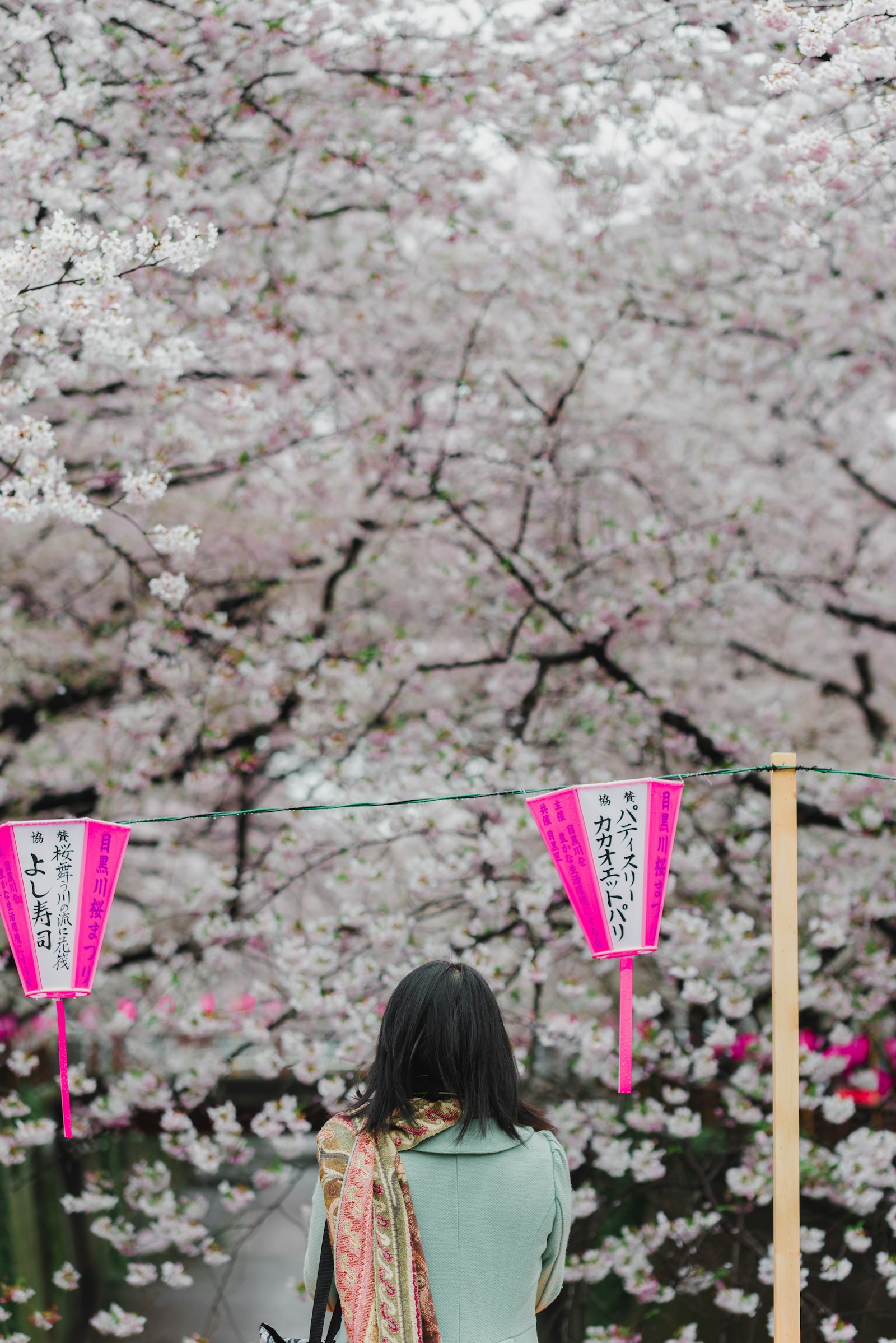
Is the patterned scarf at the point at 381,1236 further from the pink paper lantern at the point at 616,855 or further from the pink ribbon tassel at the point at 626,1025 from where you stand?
the pink paper lantern at the point at 616,855

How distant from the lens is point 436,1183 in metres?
1.86

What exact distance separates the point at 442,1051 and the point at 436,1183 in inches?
9.6

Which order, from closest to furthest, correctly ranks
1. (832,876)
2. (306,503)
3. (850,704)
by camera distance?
(832,876), (306,503), (850,704)

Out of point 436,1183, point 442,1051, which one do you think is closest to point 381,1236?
Answer: point 436,1183

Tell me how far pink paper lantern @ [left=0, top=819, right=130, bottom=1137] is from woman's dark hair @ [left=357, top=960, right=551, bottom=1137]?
1319 mm

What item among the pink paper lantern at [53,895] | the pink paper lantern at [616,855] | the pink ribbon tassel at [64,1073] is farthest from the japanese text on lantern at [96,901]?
the pink paper lantern at [616,855]

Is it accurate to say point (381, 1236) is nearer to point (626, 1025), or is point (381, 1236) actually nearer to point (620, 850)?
point (626, 1025)

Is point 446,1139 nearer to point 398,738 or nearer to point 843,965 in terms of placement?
point 398,738

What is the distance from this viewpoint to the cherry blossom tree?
4336mm

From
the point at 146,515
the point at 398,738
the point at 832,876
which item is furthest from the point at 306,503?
the point at 832,876

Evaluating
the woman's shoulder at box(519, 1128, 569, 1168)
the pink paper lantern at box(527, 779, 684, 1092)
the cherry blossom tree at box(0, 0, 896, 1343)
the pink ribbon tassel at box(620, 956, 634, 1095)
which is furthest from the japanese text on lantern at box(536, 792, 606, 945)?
the cherry blossom tree at box(0, 0, 896, 1343)

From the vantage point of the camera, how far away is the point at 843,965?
16.9 ft

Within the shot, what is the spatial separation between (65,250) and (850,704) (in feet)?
18.1

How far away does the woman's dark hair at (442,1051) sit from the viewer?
72.3 inches
